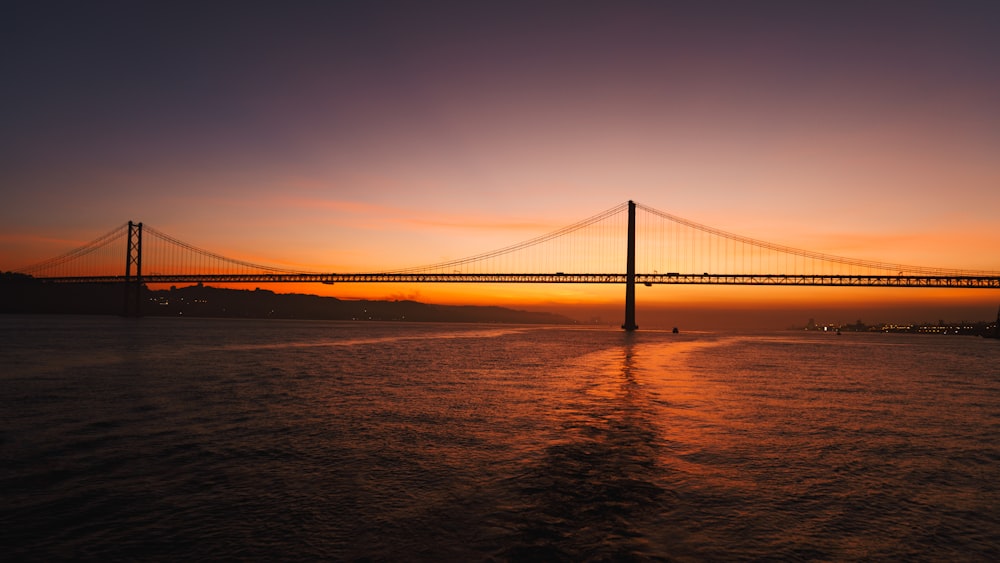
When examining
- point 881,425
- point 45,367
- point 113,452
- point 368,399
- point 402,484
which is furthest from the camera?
point 45,367

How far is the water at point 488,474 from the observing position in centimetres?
709

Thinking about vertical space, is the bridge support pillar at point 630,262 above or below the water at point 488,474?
above

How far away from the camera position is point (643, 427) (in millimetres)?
15102

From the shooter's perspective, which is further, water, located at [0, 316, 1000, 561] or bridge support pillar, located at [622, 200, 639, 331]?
bridge support pillar, located at [622, 200, 639, 331]

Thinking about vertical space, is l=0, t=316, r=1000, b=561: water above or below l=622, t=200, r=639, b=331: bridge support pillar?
below

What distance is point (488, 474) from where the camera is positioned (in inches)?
402

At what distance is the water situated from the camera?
7090 millimetres

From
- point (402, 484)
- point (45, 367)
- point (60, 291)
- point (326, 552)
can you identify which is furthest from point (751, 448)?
point (60, 291)

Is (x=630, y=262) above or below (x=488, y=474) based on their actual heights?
above

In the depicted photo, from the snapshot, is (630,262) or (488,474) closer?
(488,474)

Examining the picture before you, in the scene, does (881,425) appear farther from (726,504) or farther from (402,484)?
(402,484)

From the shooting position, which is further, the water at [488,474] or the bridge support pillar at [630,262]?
the bridge support pillar at [630,262]

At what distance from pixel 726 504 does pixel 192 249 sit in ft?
487

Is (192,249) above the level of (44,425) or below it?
above
